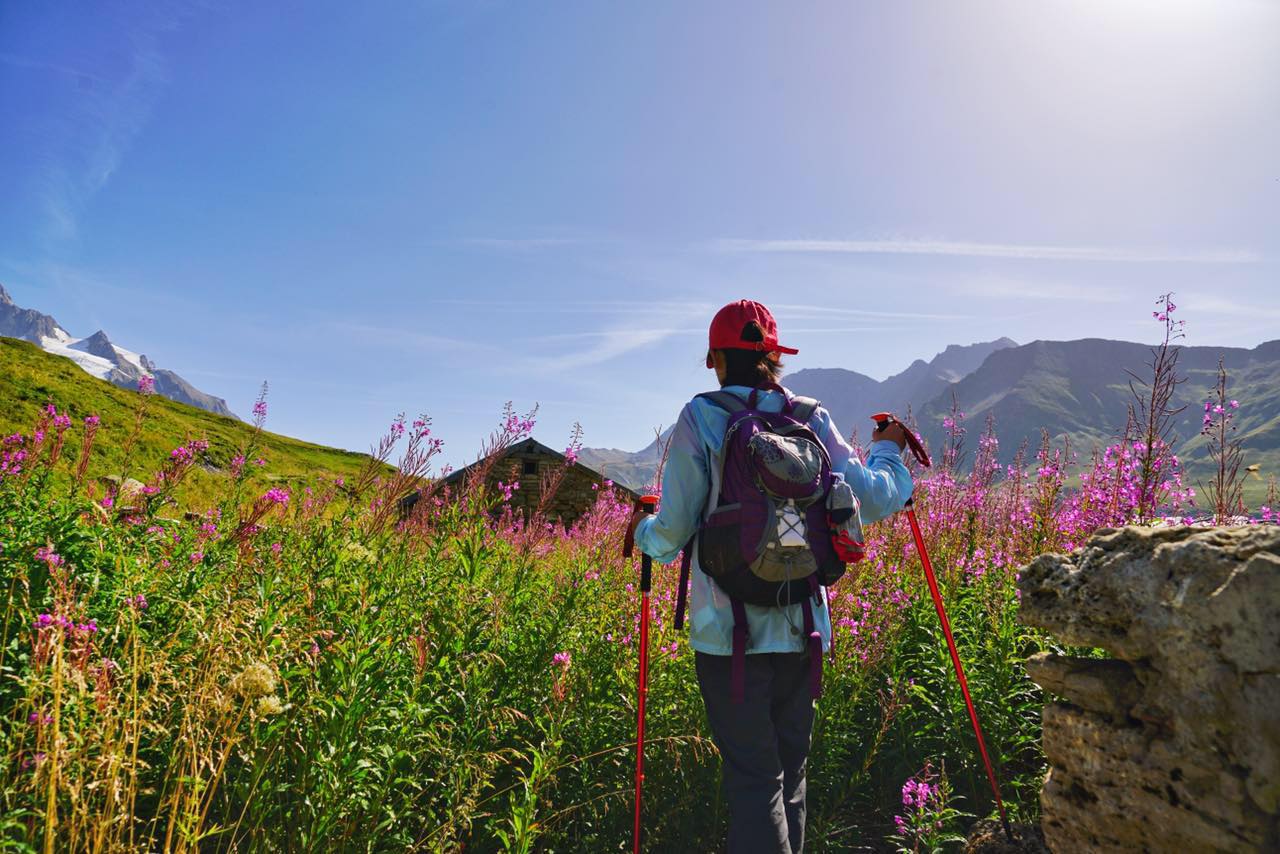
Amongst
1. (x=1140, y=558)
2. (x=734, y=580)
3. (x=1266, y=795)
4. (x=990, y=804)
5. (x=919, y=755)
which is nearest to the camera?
(x=1266, y=795)

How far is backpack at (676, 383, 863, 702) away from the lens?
2725mm

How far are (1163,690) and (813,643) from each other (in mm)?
1269

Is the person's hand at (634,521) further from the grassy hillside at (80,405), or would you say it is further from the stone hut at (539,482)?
the grassy hillside at (80,405)

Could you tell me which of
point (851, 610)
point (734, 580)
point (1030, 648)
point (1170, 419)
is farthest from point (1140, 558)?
point (1170, 419)

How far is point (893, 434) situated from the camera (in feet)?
11.9

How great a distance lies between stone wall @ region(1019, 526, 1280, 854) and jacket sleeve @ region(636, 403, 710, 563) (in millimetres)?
1554

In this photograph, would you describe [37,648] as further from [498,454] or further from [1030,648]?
[1030,648]

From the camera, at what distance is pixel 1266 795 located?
6.48 feet

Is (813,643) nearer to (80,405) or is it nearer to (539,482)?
(539,482)

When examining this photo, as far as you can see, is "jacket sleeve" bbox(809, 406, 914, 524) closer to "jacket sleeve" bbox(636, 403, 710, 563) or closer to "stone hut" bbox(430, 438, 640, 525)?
"jacket sleeve" bbox(636, 403, 710, 563)

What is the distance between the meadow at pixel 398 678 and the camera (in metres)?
2.54

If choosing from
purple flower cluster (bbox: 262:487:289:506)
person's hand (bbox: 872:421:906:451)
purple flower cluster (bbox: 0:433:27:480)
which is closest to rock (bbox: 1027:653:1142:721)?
person's hand (bbox: 872:421:906:451)

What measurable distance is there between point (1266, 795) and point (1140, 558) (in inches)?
31.7

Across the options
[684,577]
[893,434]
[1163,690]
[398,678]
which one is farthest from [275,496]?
[1163,690]
